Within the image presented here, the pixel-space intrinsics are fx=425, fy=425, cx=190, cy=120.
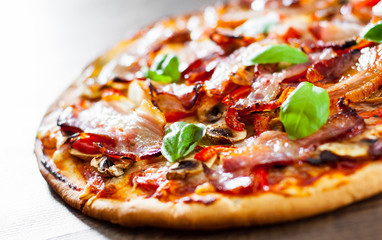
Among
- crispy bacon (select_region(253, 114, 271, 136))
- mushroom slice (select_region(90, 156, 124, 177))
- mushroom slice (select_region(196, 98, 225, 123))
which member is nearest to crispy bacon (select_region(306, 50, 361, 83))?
crispy bacon (select_region(253, 114, 271, 136))

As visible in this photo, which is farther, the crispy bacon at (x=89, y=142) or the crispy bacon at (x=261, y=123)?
the crispy bacon at (x=89, y=142)

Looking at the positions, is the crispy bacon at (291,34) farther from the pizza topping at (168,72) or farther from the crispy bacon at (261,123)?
the crispy bacon at (261,123)

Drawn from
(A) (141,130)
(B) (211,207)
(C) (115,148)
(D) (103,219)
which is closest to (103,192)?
(D) (103,219)

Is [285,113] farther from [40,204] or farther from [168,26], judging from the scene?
[168,26]

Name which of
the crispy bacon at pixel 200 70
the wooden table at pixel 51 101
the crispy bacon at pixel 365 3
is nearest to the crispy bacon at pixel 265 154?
the wooden table at pixel 51 101

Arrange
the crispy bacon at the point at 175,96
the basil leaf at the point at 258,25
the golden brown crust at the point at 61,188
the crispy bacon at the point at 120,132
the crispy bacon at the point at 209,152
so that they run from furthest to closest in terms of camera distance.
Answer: the basil leaf at the point at 258,25, the crispy bacon at the point at 175,96, the crispy bacon at the point at 120,132, the golden brown crust at the point at 61,188, the crispy bacon at the point at 209,152

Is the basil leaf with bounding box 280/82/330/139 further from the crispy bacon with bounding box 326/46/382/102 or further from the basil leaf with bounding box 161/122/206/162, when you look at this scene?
the basil leaf with bounding box 161/122/206/162
